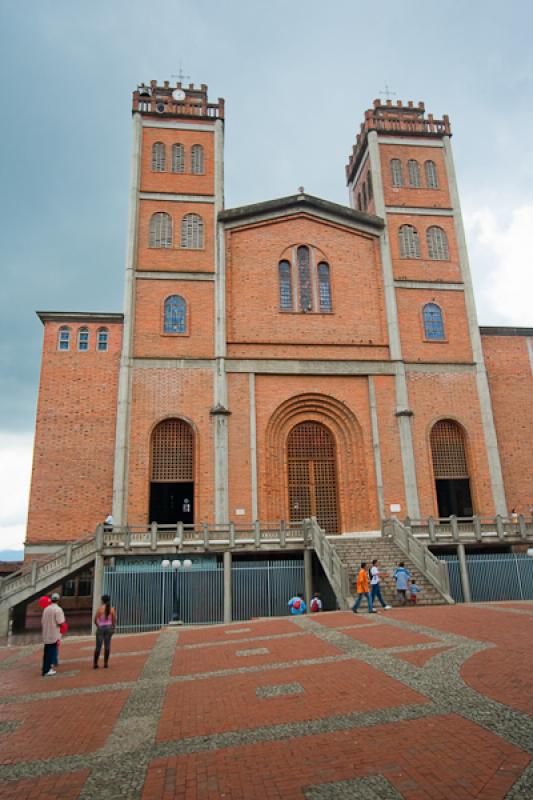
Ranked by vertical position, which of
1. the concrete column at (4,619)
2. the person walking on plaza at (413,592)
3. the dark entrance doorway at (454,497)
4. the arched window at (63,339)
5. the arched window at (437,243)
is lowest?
the concrete column at (4,619)

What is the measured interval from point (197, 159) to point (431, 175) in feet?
40.5

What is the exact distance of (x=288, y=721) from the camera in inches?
252

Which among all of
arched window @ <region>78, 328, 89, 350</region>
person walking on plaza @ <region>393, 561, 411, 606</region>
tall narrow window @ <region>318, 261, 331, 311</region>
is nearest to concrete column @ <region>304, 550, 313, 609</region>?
person walking on plaza @ <region>393, 561, 411, 606</region>

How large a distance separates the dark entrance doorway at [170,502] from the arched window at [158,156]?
15.6m

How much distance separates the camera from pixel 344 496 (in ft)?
81.6

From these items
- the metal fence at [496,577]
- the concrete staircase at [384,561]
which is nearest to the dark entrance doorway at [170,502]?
the concrete staircase at [384,561]

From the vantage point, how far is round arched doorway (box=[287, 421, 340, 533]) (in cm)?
2473

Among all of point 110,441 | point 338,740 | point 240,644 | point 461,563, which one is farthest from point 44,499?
point 338,740

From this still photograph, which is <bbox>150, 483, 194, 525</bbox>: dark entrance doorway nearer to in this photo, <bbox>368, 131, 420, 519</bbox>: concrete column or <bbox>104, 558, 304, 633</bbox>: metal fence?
<bbox>104, 558, 304, 633</bbox>: metal fence

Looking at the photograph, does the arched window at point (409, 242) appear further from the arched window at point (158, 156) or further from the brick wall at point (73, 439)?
the brick wall at point (73, 439)

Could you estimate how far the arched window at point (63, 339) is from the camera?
86.0 feet

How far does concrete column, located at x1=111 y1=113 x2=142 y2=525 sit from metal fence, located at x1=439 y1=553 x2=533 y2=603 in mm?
12659

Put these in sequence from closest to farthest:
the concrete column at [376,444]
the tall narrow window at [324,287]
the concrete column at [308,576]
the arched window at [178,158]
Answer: the concrete column at [308,576], the concrete column at [376,444], the tall narrow window at [324,287], the arched window at [178,158]

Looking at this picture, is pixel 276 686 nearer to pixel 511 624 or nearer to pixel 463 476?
pixel 511 624
